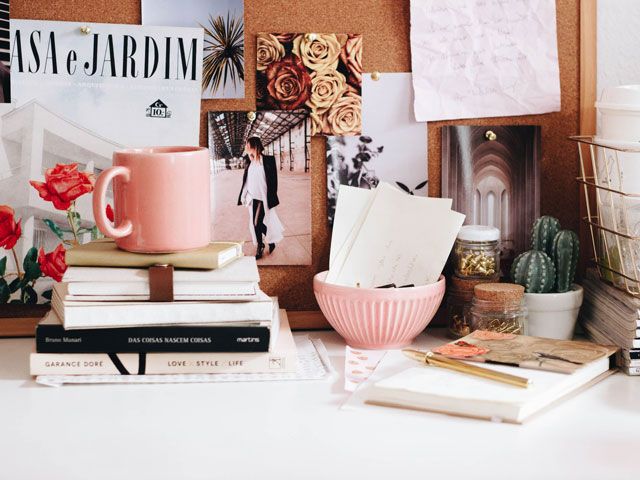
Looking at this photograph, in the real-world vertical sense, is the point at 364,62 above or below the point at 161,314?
above

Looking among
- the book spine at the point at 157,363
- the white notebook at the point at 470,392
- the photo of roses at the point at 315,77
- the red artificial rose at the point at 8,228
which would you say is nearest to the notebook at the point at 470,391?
the white notebook at the point at 470,392

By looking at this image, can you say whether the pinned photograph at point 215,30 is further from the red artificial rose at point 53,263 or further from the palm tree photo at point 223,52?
the red artificial rose at point 53,263

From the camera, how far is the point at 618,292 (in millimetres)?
960

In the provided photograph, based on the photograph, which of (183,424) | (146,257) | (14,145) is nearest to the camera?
(183,424)

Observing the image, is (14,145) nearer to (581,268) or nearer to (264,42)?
(264,42)

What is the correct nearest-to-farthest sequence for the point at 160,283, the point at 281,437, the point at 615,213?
the point at 281,437
the point at 160,283
the point at 615,213

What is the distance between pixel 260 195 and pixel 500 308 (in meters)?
0.30

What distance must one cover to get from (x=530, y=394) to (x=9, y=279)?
60cm

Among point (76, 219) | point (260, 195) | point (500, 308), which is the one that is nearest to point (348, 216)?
point (260, 195)

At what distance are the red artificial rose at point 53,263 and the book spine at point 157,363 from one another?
0.19m

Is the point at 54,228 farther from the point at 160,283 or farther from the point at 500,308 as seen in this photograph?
the point at 500,308

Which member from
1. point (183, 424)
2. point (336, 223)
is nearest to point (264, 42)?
point (336, 223)

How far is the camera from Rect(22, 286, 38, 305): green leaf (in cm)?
104

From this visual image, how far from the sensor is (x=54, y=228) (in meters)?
1.03
